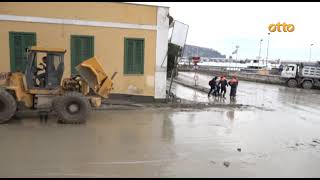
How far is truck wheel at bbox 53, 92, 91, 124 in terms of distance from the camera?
12.2m

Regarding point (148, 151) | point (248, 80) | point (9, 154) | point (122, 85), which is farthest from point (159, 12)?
point (248, 80)

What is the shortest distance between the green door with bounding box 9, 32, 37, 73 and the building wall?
161mm

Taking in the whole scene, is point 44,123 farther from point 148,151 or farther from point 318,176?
point 318,176

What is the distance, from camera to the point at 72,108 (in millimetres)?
12344

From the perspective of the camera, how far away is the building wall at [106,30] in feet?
51.6

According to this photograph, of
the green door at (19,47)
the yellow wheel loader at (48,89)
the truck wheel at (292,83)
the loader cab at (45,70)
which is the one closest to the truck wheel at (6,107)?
the yellow wheel loader at (48,89)

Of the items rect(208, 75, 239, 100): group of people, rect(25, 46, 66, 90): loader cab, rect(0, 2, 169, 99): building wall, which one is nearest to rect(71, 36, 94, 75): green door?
rect(0, 2, 169, 99): building wall

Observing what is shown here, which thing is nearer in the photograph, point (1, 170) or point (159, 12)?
point (1, 170)

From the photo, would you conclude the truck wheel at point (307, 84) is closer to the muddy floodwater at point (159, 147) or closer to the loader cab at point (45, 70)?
the muddy floodwater at point (159, 147)

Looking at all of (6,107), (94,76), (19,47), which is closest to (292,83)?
(19,47)

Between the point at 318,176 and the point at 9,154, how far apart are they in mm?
6719

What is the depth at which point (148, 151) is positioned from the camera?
9305mm

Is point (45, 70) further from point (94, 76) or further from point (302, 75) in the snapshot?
point (302, 75)

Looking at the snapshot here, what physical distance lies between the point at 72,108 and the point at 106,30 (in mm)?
5580
